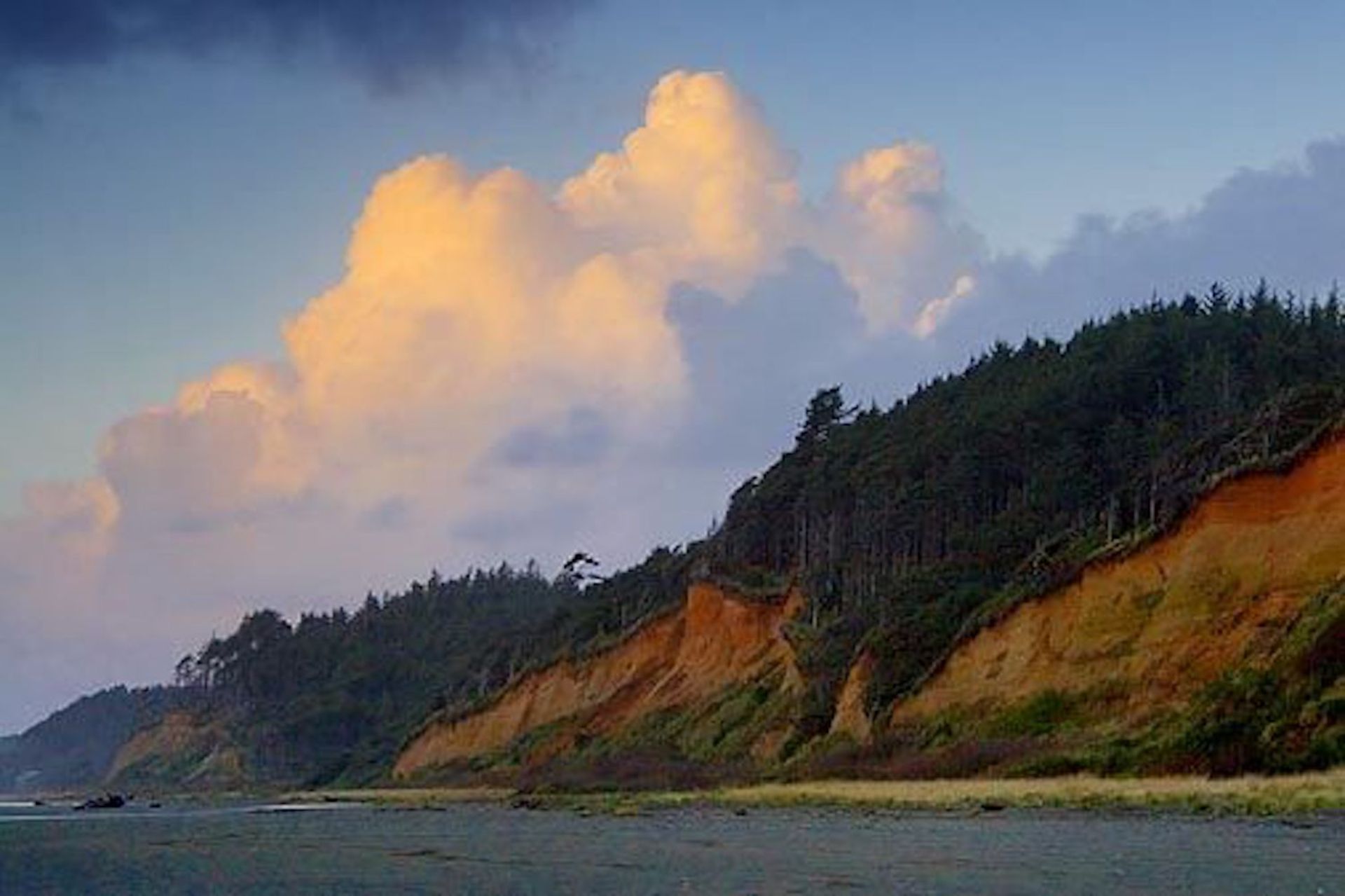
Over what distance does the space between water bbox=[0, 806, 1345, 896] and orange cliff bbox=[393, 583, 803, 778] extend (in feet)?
143

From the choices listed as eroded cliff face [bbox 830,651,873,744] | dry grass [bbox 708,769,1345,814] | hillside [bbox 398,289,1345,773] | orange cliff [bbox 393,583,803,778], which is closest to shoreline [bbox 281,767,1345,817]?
dry grass [bbox 708,769,1345,814]

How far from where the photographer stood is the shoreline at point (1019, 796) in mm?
37781

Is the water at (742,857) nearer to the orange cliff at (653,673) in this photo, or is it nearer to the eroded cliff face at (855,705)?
the eroded cliff face at (855,705)

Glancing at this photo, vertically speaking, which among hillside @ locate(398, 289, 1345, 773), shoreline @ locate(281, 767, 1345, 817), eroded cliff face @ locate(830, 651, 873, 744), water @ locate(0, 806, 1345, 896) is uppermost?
hillside @ locate(398, 289, 1345, 773)

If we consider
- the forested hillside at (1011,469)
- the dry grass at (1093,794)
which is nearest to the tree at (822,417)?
the forested hillside at (1011,469)

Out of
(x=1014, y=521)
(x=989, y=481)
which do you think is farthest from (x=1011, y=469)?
(x=1014, y=521)

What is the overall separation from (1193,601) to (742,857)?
1290 inches

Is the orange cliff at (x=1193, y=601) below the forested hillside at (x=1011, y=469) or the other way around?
below

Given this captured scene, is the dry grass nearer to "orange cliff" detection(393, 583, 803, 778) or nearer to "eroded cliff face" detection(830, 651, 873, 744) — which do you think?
"eroded cliff face" detection(830, 651, 873, 744)

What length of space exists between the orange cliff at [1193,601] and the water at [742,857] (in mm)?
14711

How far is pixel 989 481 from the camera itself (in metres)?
94.4

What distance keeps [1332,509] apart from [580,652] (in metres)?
71.3

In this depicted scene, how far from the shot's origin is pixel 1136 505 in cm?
6794

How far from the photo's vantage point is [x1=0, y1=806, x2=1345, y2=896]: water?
2361cm
